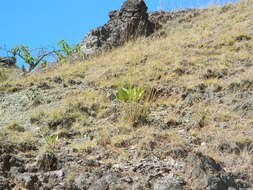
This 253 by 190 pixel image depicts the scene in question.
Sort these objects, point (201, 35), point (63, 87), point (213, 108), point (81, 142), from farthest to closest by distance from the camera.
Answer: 1. point (201, 35)
2. point (63, 87)
3. point (213, 108)
4. point (81, 142)

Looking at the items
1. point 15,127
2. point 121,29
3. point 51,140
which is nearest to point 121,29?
point 121,29

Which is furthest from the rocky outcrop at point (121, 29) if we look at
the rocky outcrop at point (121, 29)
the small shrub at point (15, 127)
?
the small shrub at point (15, 127)

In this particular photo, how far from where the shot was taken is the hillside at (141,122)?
422 cm

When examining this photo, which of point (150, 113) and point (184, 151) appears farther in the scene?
point (150, 113)

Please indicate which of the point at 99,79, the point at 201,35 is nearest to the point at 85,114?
the point at 99,79

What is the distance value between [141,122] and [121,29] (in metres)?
7.27

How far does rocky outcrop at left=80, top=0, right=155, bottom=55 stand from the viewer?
1236 centimetres

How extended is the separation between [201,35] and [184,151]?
6.96 m

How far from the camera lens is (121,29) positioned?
1274cm

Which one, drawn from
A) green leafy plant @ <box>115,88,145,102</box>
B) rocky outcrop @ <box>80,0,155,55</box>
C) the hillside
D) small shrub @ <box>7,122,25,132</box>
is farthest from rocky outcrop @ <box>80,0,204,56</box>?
small shrub @ <box>7,122,25,132</box>

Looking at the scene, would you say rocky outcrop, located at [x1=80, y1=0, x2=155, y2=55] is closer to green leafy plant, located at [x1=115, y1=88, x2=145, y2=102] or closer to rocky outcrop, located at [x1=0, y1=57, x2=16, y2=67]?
rocky outcrop, located at [x1=0, y1=57, x2=16, y2=67]

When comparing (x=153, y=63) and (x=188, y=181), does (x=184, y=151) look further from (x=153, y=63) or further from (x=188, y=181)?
(x=153, y=63)

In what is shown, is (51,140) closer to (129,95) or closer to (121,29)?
(129,95)

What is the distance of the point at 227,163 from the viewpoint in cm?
466
